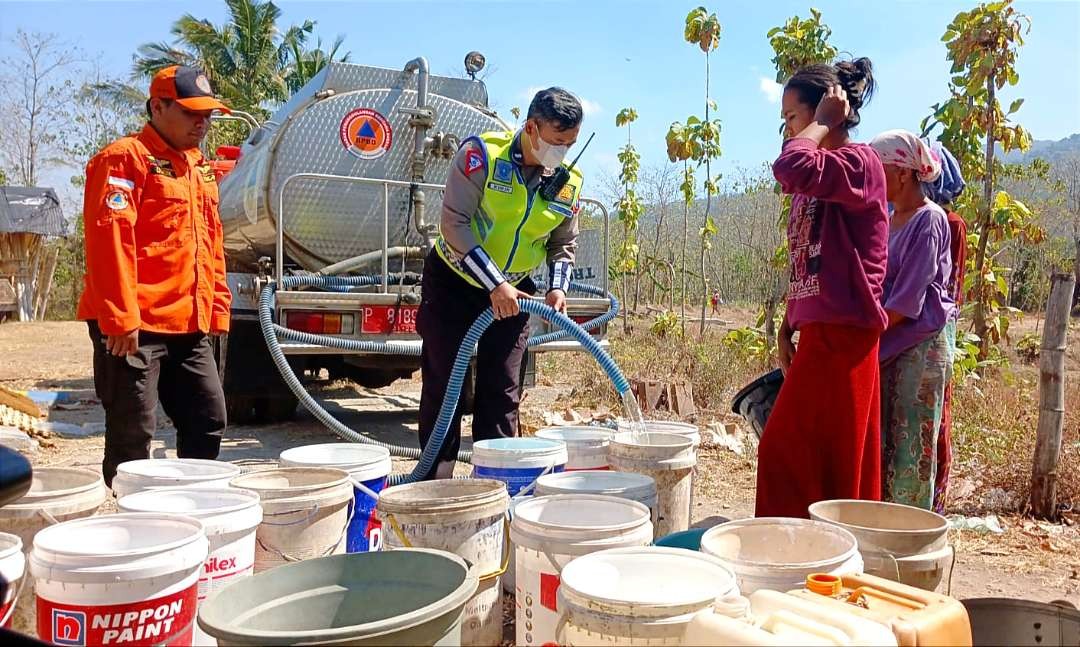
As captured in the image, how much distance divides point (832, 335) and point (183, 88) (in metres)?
2.64

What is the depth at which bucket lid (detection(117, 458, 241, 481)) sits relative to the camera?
236cm

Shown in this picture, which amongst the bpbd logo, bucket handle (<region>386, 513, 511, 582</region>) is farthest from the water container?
the bpbd logo

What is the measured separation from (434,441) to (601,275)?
313cm

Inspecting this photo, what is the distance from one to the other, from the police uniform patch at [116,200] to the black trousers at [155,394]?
488mm

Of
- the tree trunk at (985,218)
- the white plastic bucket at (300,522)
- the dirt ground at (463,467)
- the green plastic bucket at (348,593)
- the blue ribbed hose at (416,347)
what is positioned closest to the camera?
the green plastic bucket at (348,593)

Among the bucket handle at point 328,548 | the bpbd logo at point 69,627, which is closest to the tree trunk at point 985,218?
the bucket handle at point 328,548

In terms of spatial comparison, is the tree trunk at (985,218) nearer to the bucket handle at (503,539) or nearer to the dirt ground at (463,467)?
the dirt ground at (463,467)

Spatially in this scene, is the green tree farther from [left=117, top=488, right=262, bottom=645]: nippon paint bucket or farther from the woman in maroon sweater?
[left=117, top=488, right=262, bottom=645]: nippon paint bucket

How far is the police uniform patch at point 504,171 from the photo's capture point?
3.31 m

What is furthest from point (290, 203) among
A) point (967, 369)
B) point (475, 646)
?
point (967, 369)

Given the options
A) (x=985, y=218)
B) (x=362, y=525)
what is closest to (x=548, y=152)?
(x=362, y=525)

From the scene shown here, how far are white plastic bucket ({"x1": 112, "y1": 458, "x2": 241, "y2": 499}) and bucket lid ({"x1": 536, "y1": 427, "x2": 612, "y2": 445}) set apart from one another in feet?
3.83

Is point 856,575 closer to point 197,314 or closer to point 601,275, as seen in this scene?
point 197,314

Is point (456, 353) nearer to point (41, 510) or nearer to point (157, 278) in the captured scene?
point (157, 278)
